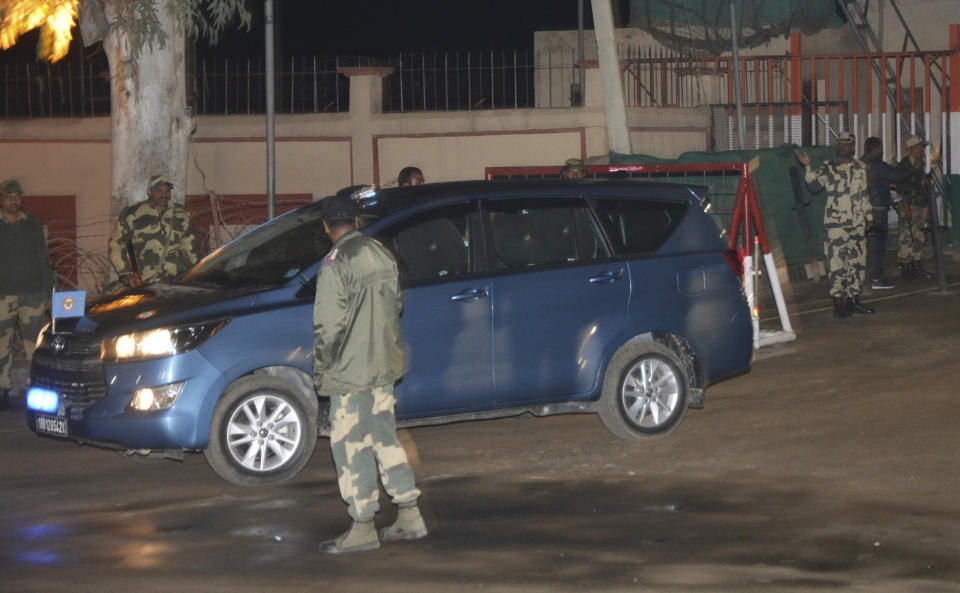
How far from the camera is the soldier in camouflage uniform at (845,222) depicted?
1498cm

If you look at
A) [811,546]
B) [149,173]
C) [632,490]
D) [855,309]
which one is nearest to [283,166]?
[149,173]

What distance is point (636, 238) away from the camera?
386 inches

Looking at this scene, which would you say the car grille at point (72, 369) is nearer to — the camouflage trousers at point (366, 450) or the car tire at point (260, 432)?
the car tire at point (260, 432)

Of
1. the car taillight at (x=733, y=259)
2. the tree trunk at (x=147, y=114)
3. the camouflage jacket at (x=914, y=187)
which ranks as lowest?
the car taillight at (x=733, y=259)

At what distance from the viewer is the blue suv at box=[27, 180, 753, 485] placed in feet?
27.4

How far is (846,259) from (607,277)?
20.5ft

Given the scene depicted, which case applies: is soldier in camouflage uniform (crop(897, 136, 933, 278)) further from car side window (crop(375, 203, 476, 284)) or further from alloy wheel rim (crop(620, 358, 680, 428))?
car side window (crop(375, 203, 476, 284))

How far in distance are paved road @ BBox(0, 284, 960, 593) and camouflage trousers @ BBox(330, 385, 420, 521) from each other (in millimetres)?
278

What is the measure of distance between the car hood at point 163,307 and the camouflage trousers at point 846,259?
806cm

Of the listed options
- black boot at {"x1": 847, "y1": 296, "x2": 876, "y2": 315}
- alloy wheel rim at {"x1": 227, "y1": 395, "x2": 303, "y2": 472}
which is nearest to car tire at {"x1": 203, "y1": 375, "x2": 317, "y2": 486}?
alloy wheel rim at {"x1": 227, "y1": 395, "x2": 303, "y2": 472}

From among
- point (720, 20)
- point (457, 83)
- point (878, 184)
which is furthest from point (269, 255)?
point (720, 20)

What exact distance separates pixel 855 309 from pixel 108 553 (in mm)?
9989

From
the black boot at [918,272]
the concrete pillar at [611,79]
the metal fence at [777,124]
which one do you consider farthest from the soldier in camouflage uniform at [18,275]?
the metal fence at [777,124]

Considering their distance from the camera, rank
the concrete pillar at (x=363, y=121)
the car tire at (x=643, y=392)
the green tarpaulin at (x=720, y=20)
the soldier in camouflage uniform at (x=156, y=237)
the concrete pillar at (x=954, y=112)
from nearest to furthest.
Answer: the car tire at (x=643, y=392) < the soldier in camouflage uniform at (x=156, y=237) < the concrete pillar at (x=363, y=121) < the concrete pillar at (x=954, y=112) < the green tarpaulin at (x=720, y=20)
